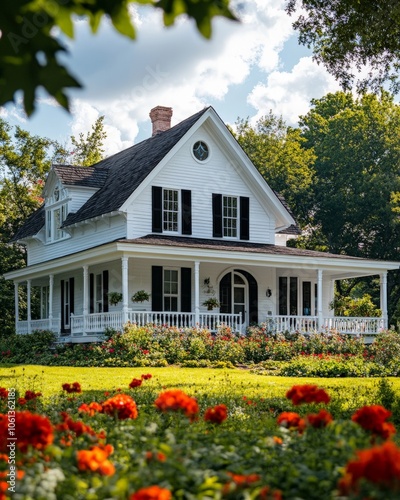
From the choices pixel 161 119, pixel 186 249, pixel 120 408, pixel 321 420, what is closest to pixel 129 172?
pixel 161 119

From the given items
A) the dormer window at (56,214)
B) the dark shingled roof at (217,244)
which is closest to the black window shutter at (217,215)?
the dark shingled roof at (217,244)

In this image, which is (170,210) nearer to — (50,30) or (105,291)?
(105,291)

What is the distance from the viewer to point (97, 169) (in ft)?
105

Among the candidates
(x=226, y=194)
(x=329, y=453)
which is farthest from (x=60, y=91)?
(x=226, y=194)

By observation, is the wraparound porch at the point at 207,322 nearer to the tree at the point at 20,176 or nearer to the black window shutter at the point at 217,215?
the black window shutter at the point at 217,215

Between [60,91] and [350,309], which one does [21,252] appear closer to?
[350,309]

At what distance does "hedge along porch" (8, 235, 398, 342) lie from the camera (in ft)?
80.1

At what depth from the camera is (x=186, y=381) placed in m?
15.1

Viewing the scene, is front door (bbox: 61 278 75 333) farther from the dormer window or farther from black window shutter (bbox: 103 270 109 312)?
black window shutter (bbox: 103 270 109 312)

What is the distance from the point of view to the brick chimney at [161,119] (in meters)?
33.1

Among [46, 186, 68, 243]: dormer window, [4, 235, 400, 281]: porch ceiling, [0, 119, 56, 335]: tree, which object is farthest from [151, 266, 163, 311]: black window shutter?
[0, 119, 56, 335]: tree

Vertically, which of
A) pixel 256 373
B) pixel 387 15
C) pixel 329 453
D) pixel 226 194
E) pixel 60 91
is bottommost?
pixel 256 373

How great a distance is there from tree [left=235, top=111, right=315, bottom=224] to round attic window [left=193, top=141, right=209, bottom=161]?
1789 centimetres

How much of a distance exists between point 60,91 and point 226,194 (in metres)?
24.7
